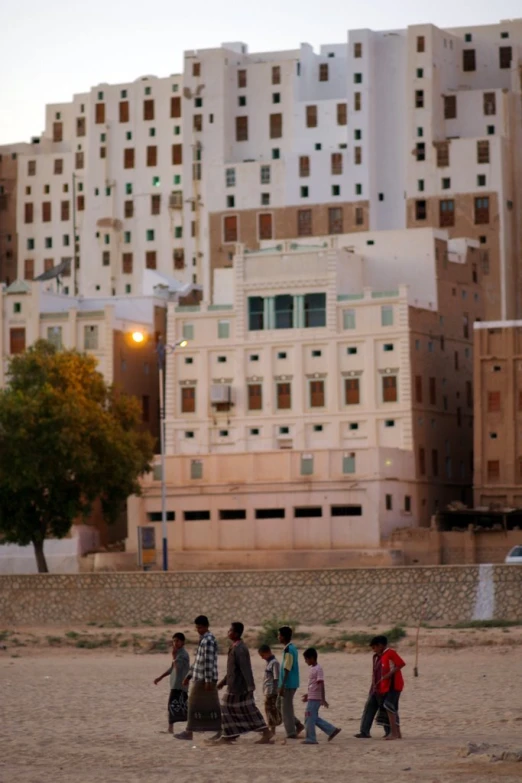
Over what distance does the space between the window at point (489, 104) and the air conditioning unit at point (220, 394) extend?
101 feet

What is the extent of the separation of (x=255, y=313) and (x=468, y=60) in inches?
1276

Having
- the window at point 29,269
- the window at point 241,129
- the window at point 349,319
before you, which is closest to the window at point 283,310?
the window at point 349,319

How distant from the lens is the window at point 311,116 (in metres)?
114

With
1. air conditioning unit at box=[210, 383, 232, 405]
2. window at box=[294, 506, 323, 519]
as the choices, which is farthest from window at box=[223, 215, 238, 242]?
window at box=[294, 506, 323, 519]

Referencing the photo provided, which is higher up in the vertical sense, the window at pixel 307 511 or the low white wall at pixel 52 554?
the window at pixel 307 511

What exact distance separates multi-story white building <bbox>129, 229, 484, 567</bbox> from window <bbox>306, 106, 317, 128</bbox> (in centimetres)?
2555

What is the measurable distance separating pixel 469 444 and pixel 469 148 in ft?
77.1

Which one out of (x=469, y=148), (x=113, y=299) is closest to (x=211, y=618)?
(x=113, y=299)

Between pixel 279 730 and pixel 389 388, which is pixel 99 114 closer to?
pixel 389 388

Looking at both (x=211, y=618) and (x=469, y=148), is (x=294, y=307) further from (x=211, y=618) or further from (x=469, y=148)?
(x=211, y=618)

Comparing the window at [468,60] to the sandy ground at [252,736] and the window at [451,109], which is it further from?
the sandy ground at [252,736]

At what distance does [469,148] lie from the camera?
105 metres

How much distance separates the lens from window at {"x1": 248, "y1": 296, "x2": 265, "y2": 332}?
85438 millimetres

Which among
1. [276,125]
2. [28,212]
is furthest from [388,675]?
[28,212]
